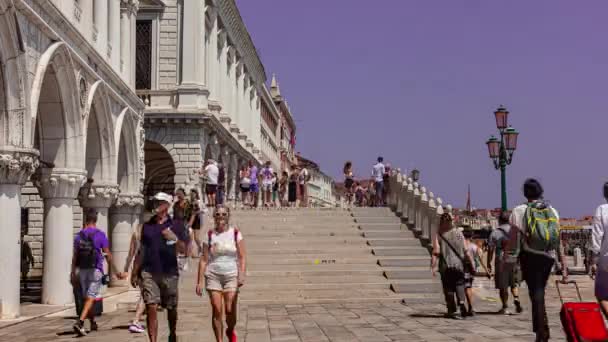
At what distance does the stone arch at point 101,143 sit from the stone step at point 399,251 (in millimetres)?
6974

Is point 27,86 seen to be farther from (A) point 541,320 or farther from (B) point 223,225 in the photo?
(A) point 541,320

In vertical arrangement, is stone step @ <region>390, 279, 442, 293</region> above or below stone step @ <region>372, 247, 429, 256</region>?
below

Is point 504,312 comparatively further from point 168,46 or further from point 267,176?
point 168,46

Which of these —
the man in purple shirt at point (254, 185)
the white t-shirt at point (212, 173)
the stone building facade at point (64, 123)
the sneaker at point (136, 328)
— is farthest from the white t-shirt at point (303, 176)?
the sneaker at point (136, 328)

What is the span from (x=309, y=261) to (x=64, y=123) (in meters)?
6.55

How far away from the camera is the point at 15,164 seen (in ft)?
48.0

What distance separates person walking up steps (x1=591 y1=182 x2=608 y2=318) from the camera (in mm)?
8633

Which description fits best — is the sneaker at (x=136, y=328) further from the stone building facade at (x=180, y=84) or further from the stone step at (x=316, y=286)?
the stone building facade at (x=180, y=84)

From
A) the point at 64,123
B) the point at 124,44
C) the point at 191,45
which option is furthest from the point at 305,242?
the point at 191,45

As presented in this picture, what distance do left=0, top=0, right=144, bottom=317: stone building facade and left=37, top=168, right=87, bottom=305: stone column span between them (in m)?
0.02

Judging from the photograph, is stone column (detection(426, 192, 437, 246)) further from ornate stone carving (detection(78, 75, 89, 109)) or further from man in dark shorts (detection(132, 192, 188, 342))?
man in dark shorts (detection(132, 192, 188, 342))

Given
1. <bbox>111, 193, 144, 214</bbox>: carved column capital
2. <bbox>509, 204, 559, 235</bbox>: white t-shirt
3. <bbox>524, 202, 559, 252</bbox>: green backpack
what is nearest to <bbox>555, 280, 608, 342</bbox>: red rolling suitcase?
<bbox>524, 202, 559, 252</bbox>: green backpack

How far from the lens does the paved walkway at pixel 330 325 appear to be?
38.9ft

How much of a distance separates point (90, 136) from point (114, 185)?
1.41m
